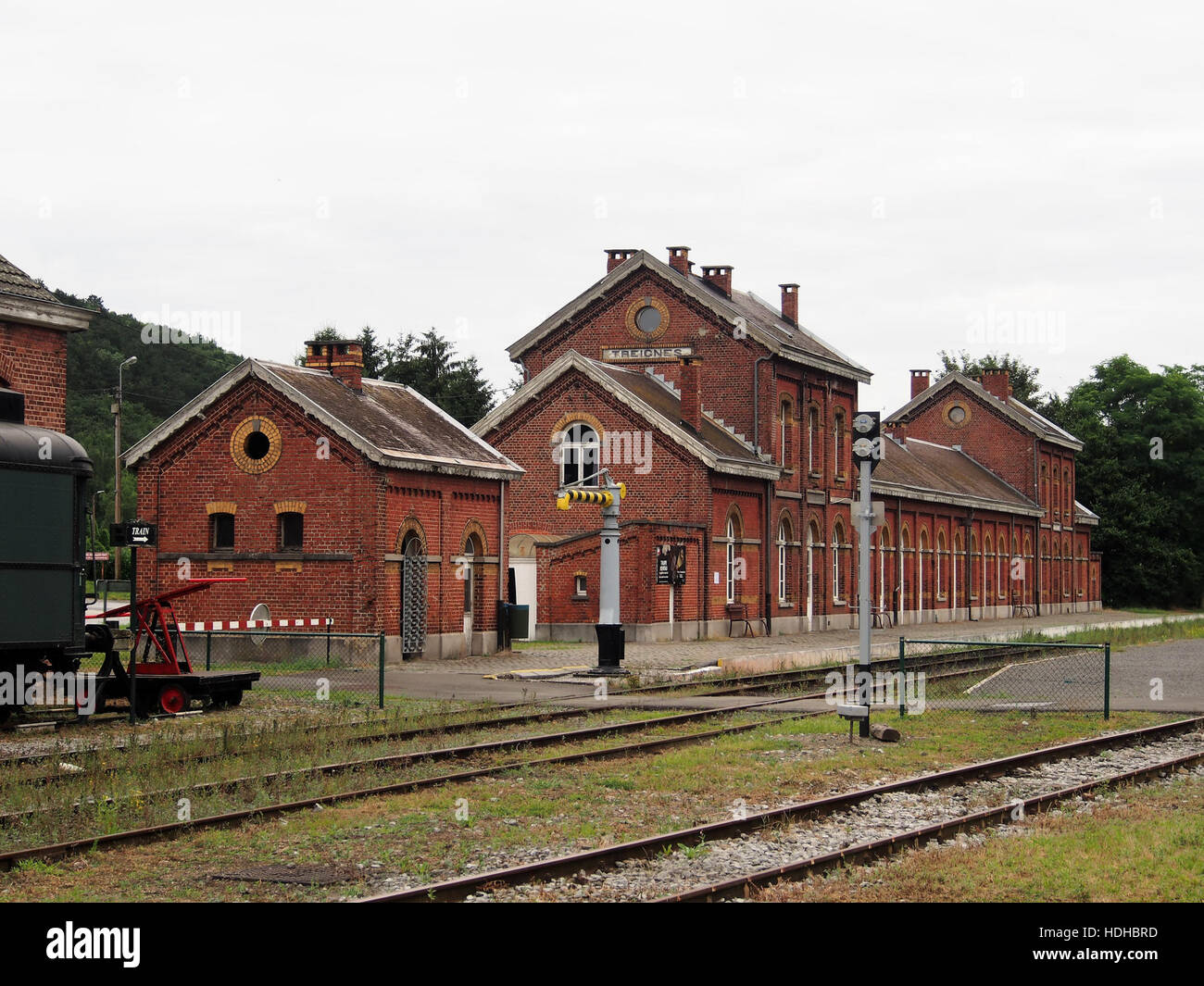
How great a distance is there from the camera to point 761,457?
44.0 meters

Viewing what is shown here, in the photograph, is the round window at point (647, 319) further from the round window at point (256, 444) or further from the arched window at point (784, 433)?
the round window at point (256, 444)

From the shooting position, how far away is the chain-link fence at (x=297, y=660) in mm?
23422

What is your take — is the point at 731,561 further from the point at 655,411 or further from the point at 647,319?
the point at 647,319

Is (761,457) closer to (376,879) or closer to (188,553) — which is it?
(188,553)

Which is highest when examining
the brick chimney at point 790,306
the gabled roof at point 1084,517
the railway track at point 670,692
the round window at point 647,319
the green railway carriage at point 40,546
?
the brick chimney at point 790,306

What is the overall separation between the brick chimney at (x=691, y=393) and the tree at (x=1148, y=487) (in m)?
45.6

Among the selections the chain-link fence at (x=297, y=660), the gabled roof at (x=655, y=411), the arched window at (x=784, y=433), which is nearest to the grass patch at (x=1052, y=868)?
the chain-link fence at (x=297, y=660)

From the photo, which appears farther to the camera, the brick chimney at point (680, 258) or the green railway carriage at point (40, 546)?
the brick chimney at point (680, 258)

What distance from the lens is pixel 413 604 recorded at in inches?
1190

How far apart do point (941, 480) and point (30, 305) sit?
45051mm

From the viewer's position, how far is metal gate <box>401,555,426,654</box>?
30.0m
